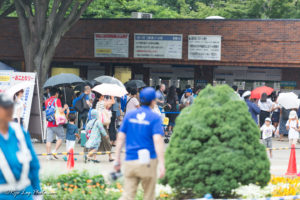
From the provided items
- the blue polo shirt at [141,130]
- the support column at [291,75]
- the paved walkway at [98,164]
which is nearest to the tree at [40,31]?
the paved walkway at [98,164]

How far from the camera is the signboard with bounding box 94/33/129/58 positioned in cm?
2652

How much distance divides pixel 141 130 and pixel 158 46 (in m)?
18.9

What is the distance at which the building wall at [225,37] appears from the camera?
24.9m

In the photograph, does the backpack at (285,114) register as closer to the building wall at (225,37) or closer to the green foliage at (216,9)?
the building wall at (225,37)

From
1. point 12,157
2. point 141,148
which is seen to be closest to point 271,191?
point 141,148

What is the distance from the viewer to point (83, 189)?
367 inches

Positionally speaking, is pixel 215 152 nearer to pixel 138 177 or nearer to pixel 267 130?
pixel 138 177

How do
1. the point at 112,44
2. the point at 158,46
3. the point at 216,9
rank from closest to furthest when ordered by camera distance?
1. the point at 158,46
2. the point at 112,44
3. the point at 216,9

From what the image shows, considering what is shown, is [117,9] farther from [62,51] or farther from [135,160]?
[135,160]

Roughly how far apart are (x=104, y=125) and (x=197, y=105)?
578cm

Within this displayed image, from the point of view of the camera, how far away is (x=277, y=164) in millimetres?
14945

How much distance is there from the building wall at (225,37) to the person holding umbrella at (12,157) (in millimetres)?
20273

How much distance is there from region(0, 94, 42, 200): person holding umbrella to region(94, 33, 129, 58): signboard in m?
21.0

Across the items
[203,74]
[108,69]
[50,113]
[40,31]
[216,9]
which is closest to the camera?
[50,113]
